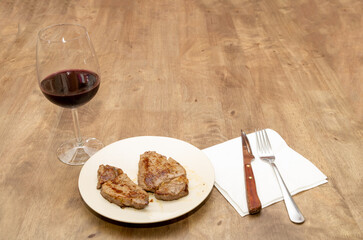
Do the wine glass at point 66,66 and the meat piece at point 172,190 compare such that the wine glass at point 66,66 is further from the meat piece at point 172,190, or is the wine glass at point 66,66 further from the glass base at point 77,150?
the meat piece at point 172,190

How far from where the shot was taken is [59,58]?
2.80 ft

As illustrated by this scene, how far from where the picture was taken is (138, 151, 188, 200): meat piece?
31.0 inches

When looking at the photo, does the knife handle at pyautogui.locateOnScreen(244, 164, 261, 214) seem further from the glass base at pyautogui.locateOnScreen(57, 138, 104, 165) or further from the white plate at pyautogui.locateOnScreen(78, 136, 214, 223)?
the glass base at pyautogui.locateOnScreen(57, 138, 104, 165)

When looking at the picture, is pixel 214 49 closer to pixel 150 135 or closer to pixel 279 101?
pixel 279 101

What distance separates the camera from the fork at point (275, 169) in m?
0.80

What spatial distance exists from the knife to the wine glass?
0.35m

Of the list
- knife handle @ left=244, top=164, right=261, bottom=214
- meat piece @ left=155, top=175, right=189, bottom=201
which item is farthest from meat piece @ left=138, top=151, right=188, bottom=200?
knife handle @ left=244, top=164, right=261, bottom=214

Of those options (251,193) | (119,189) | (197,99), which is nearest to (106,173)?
(119,189)

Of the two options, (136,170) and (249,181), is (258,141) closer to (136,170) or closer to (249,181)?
(249,181)

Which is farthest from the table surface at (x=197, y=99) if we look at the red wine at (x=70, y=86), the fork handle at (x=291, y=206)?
the red wine at (x=70, y=86)

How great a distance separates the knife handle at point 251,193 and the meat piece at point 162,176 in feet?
0.41

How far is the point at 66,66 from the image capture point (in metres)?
0.86

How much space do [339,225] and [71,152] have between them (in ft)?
1.89

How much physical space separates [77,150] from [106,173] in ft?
0.57
